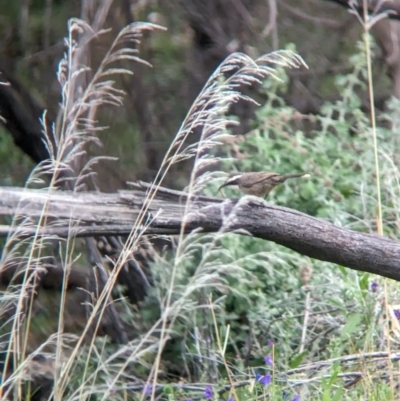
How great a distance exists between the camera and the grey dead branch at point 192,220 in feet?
9.37

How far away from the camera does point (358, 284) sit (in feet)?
13.4

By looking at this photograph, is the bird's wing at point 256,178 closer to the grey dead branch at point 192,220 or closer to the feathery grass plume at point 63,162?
the feathery grass plume at point 63,162

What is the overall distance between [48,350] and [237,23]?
9.52 feet

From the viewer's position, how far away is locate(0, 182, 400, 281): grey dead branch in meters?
2.86

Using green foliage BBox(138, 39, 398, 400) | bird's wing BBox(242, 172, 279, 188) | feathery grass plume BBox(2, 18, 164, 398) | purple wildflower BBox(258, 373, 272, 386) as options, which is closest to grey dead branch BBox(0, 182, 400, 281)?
feathery grass plume BBox(2, 18, 164, 398)

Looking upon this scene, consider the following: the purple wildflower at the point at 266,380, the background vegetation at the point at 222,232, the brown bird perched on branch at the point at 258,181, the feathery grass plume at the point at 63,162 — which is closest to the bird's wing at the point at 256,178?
the brown bird perched on branch at the point at 258,181

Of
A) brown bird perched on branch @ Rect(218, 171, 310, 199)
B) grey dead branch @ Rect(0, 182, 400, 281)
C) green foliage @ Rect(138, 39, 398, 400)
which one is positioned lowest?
green foliage @ Rect(138, 39, 398, 400)

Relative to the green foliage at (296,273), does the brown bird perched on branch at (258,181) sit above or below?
above

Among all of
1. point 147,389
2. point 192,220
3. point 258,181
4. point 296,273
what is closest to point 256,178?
point 258,181

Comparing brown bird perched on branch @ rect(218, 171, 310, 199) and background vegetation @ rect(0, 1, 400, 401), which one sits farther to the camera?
brown bird perched on branch @ rect(218, 171, 310, 199)

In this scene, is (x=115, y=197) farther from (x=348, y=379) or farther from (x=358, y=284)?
(x=358, y=284)

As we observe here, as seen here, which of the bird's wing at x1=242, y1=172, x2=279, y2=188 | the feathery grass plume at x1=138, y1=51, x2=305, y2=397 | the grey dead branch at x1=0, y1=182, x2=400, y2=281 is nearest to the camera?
the feathery grass plume at x1=138, y1=51, x2=305, y2=397

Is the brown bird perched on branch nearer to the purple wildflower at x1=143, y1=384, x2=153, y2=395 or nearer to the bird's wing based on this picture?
the bird's wing

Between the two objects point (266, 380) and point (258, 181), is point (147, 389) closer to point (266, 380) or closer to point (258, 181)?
point (266, 380)
